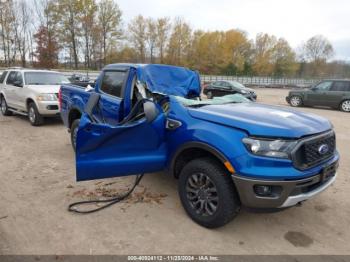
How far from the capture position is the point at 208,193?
3021mm

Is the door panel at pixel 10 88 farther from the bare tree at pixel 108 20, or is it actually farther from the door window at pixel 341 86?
the bare tree at pixel 108 20

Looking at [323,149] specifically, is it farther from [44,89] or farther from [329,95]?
[329,95]

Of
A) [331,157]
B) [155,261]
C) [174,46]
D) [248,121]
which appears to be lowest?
[155,261]

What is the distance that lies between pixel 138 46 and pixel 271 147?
5430cm

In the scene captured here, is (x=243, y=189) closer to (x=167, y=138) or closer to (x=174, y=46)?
(x=167, y=138)

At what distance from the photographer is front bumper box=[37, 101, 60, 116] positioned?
311 inches

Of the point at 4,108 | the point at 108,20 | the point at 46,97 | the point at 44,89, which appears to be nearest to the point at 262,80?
the point at 108,20

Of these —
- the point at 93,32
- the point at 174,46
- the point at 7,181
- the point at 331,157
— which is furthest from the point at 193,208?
the point at 174,46

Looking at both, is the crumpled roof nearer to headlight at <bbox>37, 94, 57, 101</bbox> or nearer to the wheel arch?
the wheel arch

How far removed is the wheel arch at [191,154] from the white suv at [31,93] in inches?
234

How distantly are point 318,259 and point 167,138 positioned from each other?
202cm

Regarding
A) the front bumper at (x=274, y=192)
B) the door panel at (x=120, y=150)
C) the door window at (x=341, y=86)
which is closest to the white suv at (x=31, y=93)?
the door panel at (x=120, y=150)

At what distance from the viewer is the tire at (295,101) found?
52.6 ft

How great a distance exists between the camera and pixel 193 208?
324cm
